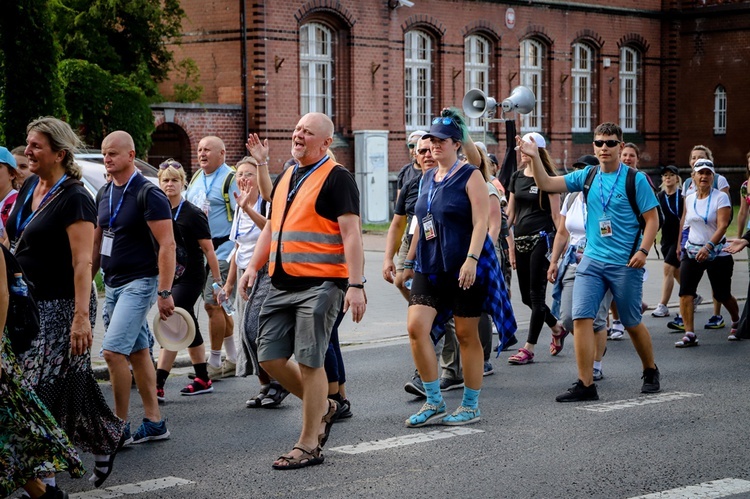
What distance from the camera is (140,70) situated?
28.1 meters

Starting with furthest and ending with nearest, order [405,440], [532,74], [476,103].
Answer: [532,74], [476,103], [405,440]

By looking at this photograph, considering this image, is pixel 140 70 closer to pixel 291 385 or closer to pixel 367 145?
pixel 367 145

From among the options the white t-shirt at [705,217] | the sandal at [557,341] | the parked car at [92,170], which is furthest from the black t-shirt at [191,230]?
the parked car at [92,170]

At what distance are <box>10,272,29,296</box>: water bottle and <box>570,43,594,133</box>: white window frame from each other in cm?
3470

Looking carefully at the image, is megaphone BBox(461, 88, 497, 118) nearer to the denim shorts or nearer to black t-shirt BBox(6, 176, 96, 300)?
the denim shorts

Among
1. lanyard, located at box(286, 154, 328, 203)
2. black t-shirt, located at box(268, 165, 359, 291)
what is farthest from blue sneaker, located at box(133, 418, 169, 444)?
lanyard, located at box(286, 154, 328, 203)

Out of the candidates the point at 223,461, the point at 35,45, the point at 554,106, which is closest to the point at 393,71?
the point at 554,106

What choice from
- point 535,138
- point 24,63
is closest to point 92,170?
point 24,63

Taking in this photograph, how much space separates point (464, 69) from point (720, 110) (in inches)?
463

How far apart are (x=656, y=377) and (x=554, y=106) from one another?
2989 cm

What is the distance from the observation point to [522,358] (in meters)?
10.6

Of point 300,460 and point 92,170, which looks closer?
point 300,460

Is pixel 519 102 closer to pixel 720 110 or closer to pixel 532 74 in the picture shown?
pixel 532 74

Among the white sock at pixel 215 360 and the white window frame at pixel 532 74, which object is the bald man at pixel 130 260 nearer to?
the white sock at pixel 215 360
